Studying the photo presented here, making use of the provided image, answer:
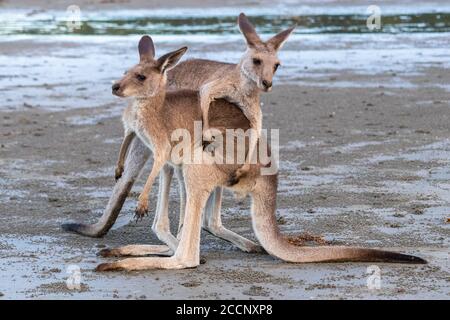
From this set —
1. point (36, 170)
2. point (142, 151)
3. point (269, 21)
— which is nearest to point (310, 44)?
point (269, 21)

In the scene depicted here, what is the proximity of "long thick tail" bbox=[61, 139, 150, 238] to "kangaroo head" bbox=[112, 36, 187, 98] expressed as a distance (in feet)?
1.60

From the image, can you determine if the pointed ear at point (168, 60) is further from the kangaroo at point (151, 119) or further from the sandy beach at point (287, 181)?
the sandy beach at point (287, 181)

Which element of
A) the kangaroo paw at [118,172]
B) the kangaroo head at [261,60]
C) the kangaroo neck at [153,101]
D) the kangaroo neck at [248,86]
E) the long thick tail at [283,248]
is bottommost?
the long thick tail at [283,248]

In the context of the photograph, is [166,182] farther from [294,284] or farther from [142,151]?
[294,284]

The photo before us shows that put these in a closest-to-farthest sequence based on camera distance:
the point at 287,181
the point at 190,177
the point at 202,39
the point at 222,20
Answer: the point at 190,177 < the point at 287,181 < the point at 202,39 < the point at 222,20

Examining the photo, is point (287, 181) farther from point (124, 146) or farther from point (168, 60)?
point (168, 60)

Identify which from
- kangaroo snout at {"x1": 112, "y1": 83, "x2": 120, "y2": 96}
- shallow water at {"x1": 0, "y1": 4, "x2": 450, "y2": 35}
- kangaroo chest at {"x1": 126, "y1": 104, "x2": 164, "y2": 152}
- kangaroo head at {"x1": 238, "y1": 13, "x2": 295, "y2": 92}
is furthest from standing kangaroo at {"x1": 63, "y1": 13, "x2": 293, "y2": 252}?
shallow water at {"x1": 0, "y1": 4, "x2": 450, "y2": 35}

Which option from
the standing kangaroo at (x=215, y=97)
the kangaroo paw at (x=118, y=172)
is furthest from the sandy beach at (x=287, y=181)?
the kangaroo paw at (x=118, y=172)

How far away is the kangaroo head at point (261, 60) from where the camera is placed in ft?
19.2

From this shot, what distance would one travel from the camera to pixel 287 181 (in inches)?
308

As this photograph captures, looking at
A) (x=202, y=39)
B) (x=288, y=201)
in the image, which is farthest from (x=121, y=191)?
(x=202, y=39)

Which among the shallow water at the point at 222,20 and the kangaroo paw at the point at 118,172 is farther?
the shallow water at the point at 222,20

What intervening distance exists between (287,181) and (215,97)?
2.02 metres

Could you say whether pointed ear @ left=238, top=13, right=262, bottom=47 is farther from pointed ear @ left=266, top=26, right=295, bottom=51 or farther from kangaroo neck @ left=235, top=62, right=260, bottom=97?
kangaroo neck @ left=235, top=62, right=260, bottom=97
